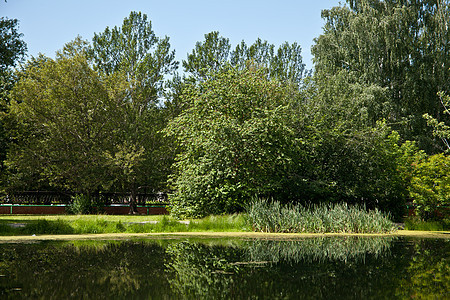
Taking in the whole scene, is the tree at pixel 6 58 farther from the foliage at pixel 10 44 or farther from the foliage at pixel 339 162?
the foliage at pixel 339 162

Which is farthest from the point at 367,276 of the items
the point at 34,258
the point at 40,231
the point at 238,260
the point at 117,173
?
the point at 117,173

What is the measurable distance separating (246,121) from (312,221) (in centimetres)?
506

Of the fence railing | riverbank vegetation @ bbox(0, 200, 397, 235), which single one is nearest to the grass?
riverbank vegetation @ bbox(0, 200, 397, 235)

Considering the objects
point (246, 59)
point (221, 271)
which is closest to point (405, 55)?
point (246, 59)

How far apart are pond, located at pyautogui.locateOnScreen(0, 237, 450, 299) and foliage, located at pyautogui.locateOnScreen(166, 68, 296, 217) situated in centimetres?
679

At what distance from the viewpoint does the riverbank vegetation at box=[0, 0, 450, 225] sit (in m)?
19.2

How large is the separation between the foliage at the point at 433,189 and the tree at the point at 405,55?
42.1ft

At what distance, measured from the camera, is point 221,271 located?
7566mm

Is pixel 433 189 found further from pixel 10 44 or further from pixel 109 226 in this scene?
pixel 10 44

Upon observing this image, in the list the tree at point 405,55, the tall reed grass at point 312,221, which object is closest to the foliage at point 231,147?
the tall reed grass at point 312,221

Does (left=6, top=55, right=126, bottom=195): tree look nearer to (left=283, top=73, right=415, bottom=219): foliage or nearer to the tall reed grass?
(left=283, top=73, right=415, bottom=219): foliage

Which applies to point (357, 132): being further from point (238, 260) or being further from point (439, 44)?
point (439, 44)

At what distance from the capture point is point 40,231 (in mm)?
14586

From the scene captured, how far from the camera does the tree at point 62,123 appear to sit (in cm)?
2759
